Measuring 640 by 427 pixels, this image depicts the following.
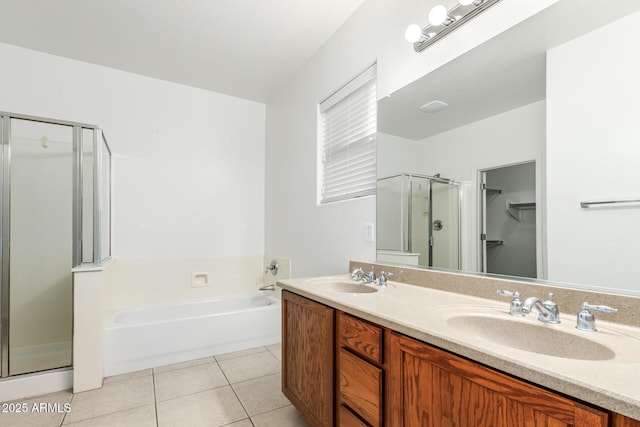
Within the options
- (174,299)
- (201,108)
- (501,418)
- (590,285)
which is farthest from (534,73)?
(174,299)

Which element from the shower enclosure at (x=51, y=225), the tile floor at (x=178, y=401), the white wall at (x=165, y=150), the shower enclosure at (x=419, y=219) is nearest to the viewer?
the shower enclosure at (x=419, y=219)

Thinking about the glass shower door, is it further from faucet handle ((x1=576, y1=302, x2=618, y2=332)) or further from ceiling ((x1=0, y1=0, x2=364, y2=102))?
faucet handle ((x1=576, y1=302, x2=618, y2=332))

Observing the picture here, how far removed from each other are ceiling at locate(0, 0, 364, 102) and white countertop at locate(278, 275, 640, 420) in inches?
75.6

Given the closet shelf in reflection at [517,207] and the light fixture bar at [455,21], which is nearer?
the closet shelf in reflection at [517,207]

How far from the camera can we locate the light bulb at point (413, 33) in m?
1.58

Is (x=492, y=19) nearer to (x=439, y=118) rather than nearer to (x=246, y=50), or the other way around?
(x=439, y=118)

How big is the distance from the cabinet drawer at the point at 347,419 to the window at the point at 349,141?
4.19 feet

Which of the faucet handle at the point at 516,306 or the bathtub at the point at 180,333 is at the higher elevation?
the faucet handle at the point at 516,306

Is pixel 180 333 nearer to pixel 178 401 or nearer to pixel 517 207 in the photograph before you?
pixel 178 401

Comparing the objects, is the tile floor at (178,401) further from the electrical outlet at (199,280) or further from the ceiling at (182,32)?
the ceiling at (182,32)

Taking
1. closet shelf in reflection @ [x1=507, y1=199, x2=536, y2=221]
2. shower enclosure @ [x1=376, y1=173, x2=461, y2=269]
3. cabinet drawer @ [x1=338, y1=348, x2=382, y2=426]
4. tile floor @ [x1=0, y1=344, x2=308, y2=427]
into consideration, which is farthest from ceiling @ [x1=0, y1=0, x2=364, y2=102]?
tile floor @ [x1=0, y1=344, x2=308, y2=427]

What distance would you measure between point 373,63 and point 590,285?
1670mm

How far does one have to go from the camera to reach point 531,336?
0.97 metres

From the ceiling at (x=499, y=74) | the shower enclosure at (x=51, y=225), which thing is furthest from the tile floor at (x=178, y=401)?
the ceiling at (x=499, y=74)
